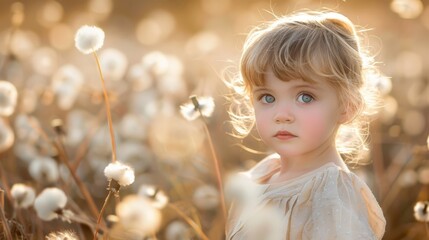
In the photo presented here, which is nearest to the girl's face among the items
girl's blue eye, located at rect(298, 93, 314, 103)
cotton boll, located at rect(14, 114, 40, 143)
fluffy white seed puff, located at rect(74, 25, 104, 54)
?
girl's blue eye, located at rect(298, 93, 314, 103)

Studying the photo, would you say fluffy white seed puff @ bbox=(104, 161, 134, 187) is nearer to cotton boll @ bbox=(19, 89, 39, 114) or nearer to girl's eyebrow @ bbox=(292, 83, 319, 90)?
girl's eyebrow @ bbox=(292, 83, 319, 90)

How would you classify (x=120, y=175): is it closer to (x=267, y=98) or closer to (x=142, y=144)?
(x=267, y=98)

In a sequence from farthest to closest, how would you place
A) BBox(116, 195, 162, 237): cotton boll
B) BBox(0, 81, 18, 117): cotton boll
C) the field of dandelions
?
BBox(0, 81, 18, 117): cotton boll, the field of dandelions, BBox(116, 195, 162, 237): cotton boll

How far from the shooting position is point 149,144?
13.8 ft

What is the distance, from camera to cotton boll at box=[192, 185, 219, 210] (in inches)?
128

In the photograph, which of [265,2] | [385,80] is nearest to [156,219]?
[385,80]

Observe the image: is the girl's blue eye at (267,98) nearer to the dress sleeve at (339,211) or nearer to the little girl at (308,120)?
the little girl at (308,120)

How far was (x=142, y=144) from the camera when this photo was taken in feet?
14.1

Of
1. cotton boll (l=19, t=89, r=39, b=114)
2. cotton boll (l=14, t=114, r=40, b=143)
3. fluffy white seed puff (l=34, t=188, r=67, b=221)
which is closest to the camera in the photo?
fluffy white seed puff (l=34, t=188, r=67, b=221)

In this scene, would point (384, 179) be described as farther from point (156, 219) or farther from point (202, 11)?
point (202, 11)

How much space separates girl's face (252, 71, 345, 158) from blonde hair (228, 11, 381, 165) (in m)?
0.02

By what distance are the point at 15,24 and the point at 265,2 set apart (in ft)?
19.4

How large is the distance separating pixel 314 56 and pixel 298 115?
0.15 metres

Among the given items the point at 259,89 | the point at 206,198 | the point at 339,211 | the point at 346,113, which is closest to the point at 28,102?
the point at 206,198
